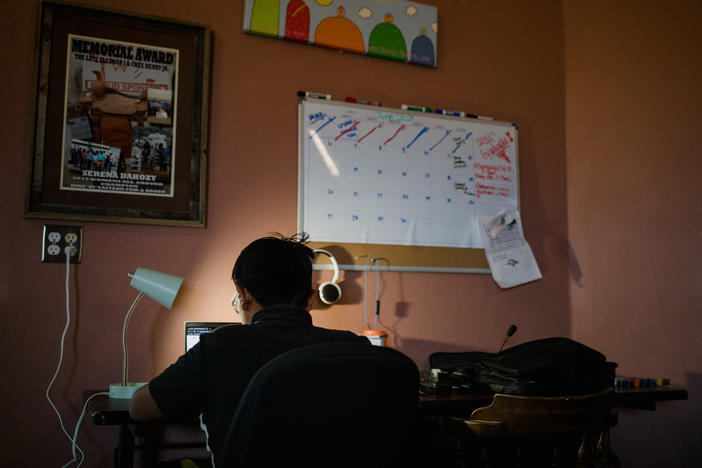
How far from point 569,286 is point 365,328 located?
3.40ft

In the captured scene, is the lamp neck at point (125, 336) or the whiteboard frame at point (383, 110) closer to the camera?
the lamp neck at point (125, 336)

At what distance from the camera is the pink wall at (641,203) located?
2301 millimetres

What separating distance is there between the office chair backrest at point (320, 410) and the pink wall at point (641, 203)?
5.91 ft

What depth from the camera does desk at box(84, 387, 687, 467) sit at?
1502mm

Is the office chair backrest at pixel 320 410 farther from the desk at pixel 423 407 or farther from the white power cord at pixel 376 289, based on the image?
the white power cord at pixel 376 289

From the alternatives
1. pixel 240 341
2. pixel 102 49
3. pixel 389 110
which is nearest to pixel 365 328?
pixel 389 110

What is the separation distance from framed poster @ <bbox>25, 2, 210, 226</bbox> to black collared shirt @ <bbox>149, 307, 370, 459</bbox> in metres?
1.07

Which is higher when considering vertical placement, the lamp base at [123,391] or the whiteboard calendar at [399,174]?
the whiteboard calendar at [399,174]

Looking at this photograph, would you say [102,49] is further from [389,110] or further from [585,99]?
[585,99]

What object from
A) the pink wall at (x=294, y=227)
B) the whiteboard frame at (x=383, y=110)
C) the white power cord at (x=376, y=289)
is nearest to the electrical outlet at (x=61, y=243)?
the pink wall at (x=294, y=227)

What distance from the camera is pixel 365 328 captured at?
236 cm

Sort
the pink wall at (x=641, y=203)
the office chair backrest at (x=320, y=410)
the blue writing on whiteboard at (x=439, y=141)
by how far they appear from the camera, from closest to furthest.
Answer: the office chair backrest at (x=320, y=410), the pink wall at (x=641, y=203), the blue writing on whiteboard at (x=439, y=141)

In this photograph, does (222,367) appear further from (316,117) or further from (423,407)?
(316,117)

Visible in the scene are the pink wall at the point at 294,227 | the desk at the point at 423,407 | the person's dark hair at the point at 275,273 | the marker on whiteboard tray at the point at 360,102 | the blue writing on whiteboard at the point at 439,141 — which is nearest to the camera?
the person's dark hair at the point at 275,273
